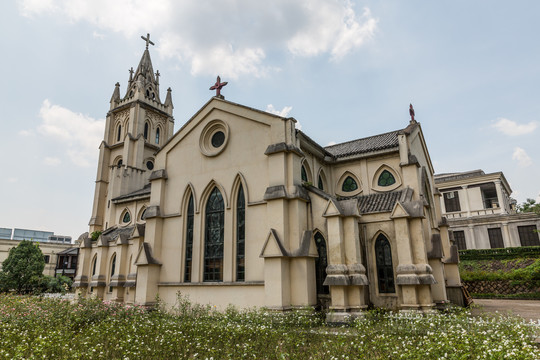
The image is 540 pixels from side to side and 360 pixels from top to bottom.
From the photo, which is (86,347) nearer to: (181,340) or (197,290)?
(181,340)

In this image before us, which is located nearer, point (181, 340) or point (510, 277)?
point (181, 340)

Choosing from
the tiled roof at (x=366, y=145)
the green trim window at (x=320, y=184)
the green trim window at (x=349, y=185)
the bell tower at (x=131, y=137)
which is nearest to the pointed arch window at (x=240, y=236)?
the green trim window at (x=320, y=184)

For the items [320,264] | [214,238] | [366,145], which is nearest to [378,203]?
[320,264]

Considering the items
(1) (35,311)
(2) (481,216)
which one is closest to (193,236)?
(1) (35,311)

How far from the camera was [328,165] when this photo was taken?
71.4ft

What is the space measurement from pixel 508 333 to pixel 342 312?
20.3ft

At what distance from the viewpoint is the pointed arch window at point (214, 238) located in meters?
17.3

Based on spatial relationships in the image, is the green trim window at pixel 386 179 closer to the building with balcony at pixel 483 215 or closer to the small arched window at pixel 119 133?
the building with balcony at pixel 483 215

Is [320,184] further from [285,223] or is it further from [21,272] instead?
[21,272]

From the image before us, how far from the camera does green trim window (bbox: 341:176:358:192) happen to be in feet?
69.8

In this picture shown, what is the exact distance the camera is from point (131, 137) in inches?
1523

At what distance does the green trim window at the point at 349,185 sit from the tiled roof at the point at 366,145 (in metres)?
1.60

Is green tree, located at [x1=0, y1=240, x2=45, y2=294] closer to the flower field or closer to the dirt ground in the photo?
the flower field

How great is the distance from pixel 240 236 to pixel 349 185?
830cm
